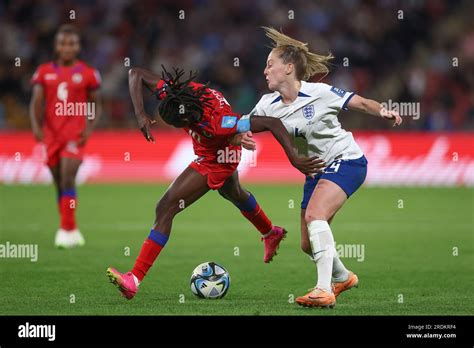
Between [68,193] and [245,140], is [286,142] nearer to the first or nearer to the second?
[245,140]

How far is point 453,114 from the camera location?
909 inches

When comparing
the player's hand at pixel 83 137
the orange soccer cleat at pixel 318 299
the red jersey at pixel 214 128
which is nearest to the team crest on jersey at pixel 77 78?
the player's hand at pixel 83 137

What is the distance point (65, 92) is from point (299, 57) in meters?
5.63

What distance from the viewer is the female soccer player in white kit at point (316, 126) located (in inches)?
326

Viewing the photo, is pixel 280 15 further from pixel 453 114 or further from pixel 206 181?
pixel 206 181

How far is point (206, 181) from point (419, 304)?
2084 millimetres

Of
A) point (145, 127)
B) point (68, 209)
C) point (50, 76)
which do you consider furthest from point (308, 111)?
point (50, 76)

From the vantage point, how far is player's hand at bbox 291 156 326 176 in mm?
8130

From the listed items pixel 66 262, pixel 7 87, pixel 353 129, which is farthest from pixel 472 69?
pixel 66 262

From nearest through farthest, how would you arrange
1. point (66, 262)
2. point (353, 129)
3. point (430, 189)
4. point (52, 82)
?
point (66, 262) → point (52, 82) → point (430, 189) → point (353, 129)

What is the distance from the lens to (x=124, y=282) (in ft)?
27.3

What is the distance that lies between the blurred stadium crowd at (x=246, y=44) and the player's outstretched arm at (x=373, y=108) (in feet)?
48.0

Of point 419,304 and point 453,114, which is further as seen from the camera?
point 453,114
